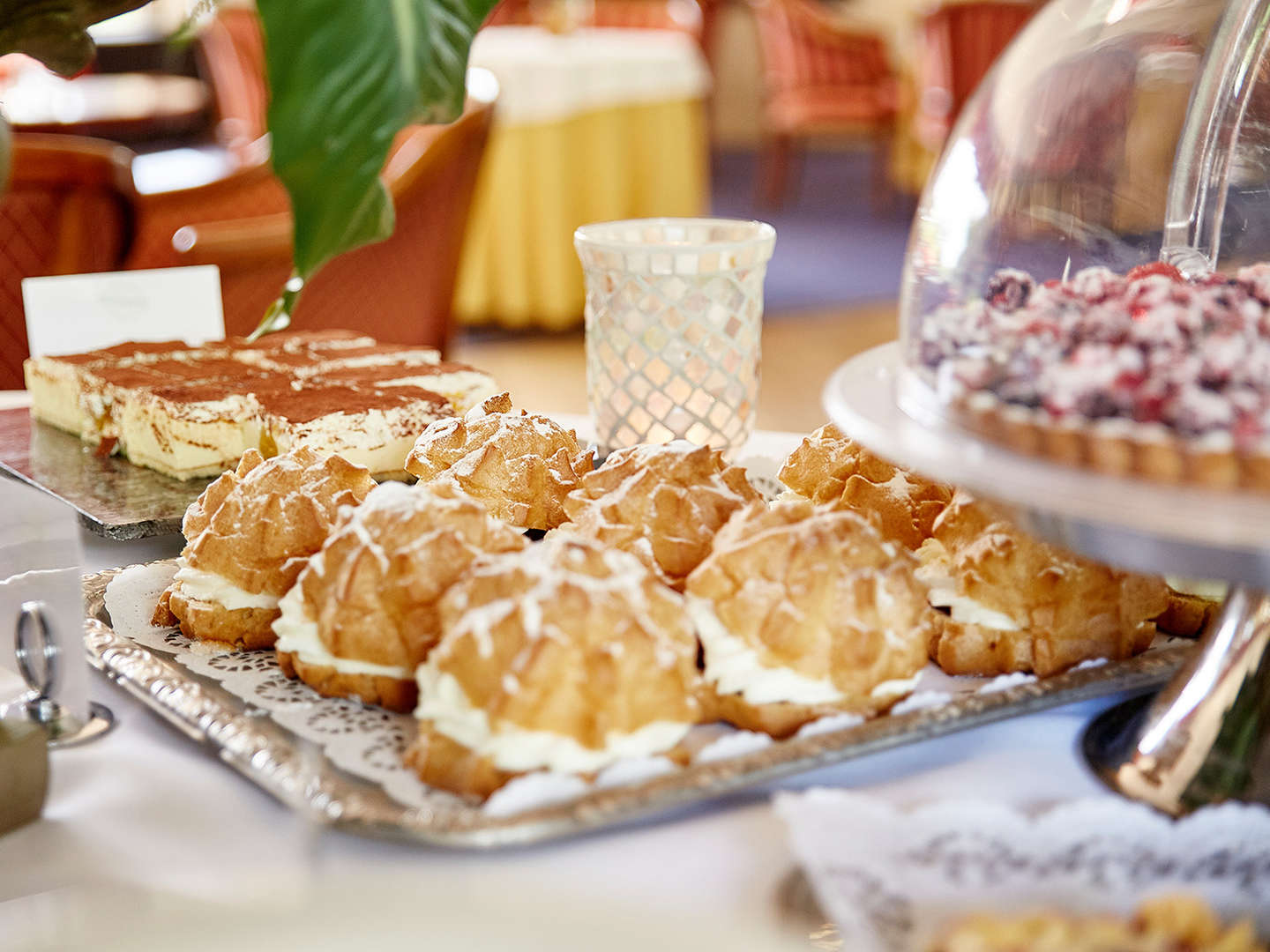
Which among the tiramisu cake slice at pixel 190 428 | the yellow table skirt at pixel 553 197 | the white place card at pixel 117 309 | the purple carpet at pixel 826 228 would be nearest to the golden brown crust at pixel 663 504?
the tiramisu cake slice at pixel 190 428

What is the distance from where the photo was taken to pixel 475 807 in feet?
2.59

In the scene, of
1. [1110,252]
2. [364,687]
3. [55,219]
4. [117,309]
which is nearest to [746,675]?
[364,687]

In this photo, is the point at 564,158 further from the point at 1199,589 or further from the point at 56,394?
the point at 1199,589

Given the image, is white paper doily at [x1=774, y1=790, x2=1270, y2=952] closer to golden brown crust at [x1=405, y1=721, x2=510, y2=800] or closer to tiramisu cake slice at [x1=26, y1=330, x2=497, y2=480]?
golden brown crust at [x1=405, y1=721, x2=510, y2=800]

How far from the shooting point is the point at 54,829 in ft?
2.73

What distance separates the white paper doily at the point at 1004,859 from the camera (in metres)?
0.69

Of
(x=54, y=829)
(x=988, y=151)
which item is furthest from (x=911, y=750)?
(x=54, y=829)

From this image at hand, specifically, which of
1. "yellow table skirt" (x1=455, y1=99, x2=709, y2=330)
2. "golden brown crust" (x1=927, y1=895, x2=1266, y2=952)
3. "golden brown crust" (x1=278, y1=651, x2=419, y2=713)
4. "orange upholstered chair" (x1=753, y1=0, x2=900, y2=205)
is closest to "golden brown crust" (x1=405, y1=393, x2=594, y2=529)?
"golden brown crust" (x1=278, y1=651, x2=419, y2=713)

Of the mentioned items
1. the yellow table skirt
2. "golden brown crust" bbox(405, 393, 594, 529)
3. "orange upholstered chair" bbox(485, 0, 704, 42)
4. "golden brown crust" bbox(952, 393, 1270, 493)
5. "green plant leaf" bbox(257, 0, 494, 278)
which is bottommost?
the yellow table skirt

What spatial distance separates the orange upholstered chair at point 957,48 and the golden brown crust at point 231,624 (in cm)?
677

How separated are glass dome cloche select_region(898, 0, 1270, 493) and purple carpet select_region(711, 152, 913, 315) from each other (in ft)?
16.5

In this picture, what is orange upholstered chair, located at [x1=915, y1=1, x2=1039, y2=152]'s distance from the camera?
7.35 m

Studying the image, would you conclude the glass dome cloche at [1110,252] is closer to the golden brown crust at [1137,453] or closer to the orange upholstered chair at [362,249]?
the golden brown crust at [1137,453]

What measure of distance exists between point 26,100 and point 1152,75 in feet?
16.7
